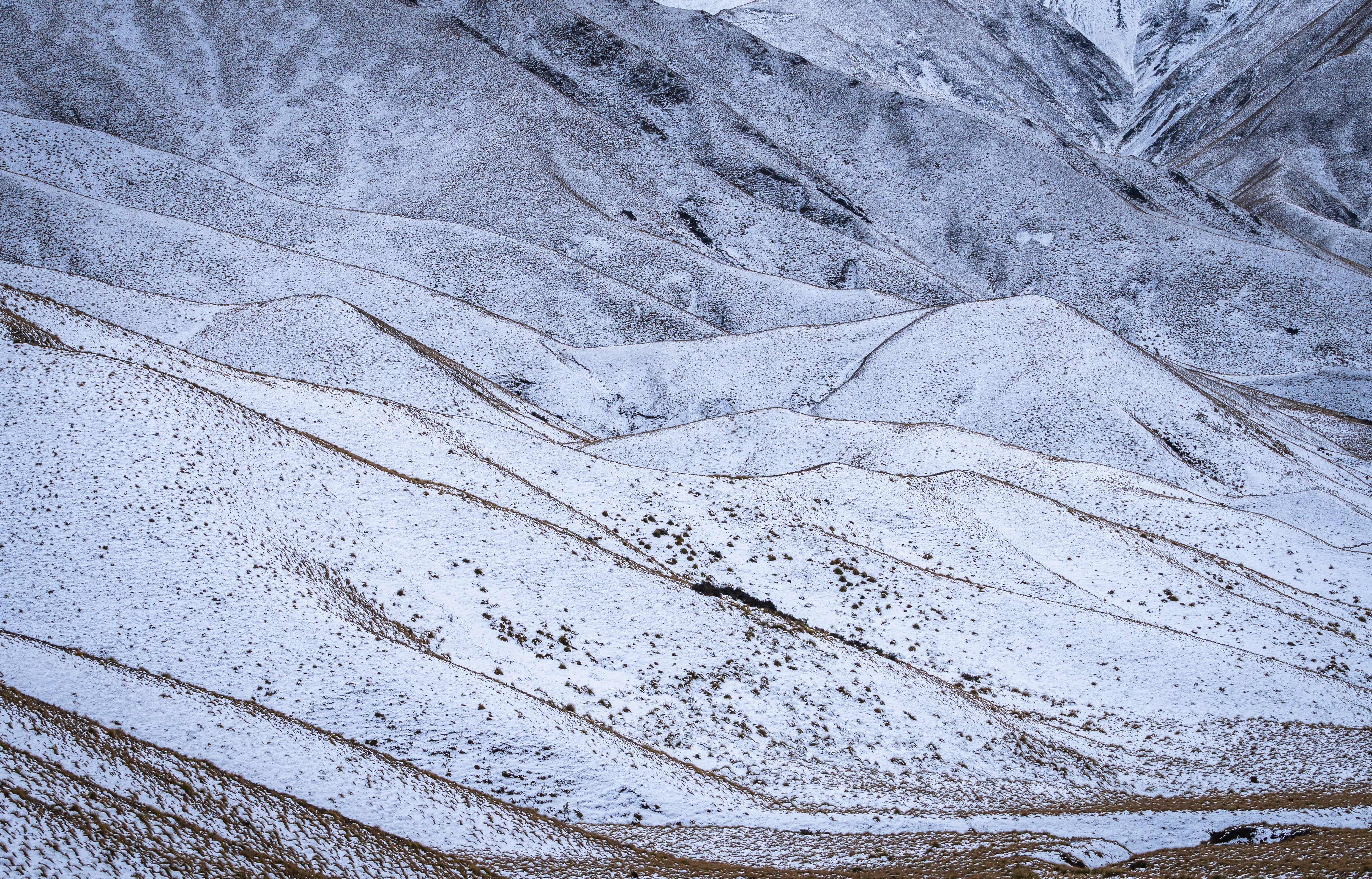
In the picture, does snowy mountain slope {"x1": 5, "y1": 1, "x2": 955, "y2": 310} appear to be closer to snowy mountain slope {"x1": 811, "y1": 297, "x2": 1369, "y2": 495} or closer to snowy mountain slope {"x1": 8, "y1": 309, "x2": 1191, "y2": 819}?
snowy mountain slope {"x1": 811, "y1": 297, "x2": 1369, "y2": 495}

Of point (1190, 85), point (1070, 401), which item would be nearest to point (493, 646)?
point (1070, 401)

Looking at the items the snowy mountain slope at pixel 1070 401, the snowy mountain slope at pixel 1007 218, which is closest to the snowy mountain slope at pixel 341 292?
the snowy mountain slope at pixel 1070 401

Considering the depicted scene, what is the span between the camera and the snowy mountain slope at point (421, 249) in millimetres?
66375

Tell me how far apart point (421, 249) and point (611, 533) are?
171ft

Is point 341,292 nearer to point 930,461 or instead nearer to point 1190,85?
point 930,461

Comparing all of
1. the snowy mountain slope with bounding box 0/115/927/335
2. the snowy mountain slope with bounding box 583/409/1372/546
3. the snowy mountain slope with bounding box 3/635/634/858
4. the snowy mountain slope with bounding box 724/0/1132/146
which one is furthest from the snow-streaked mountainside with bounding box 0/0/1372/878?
the snowy mountain slope with bounding box 724/0/1132/146

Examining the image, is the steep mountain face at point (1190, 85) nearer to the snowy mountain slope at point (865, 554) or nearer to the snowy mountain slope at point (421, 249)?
the snowy mountain slope at point (421, 249)

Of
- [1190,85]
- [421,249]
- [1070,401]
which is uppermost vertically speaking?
[1190,85]

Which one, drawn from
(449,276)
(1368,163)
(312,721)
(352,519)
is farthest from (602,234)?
(1368,163)

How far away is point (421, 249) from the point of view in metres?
69.5

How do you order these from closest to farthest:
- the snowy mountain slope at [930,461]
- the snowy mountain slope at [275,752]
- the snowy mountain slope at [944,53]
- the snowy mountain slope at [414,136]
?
the snowy mountain slope at [275,752] < the snowy mountain slope at [930,461] < the snowy mountain slope at [414,136] < the snowy mountain slope at [944,53]

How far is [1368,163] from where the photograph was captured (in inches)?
5054

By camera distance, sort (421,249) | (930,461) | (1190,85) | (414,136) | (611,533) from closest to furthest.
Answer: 1. (611,533)
2. (930,461)
3. (421,249)
4. (414,136)
5. (1190,85)

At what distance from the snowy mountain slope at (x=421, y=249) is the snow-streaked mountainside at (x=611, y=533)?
383 millimetres
